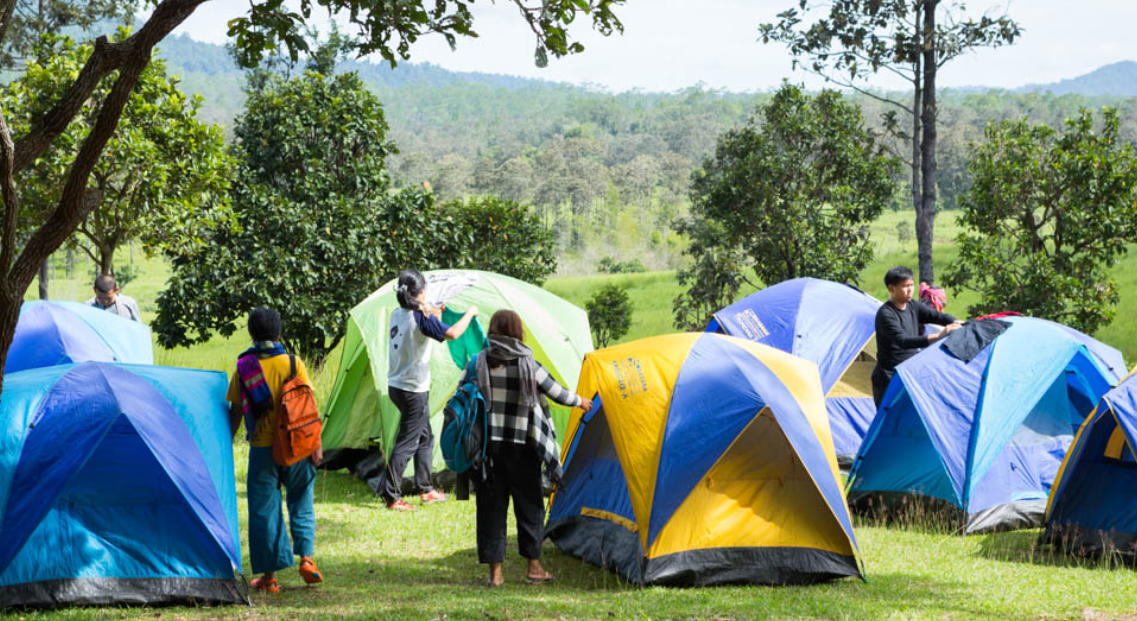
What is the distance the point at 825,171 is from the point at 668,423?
1568cm

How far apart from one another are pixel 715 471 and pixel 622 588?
0.85 m

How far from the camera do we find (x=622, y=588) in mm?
5809

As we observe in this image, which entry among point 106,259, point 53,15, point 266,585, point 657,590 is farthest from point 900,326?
point 53,15

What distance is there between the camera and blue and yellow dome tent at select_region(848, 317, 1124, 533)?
741 centimetres

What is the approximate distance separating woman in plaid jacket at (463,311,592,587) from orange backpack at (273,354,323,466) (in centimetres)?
92

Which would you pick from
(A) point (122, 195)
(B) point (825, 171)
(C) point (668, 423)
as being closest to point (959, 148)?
(B) point (825, 171)

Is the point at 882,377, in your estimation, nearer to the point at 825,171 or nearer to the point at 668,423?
the point at 668,423

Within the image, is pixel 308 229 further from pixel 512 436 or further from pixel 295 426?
pixel 512 436

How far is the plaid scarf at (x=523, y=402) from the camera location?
19.0 feet

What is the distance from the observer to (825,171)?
20.7 metres

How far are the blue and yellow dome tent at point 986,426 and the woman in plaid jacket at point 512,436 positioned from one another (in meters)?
3.04

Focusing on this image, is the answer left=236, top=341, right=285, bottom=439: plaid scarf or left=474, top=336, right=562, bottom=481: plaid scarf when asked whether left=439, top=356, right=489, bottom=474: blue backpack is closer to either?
left=474, top=336, right=562, bottom=481: plaid scarf

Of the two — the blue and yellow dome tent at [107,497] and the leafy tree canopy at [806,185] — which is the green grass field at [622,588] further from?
the leafy tree canopy at [806,185]

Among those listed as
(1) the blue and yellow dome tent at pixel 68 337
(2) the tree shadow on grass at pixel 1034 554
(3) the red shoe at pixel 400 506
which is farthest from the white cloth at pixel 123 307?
(2) the tree shadow on grass at pixel 1034 554
